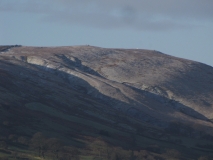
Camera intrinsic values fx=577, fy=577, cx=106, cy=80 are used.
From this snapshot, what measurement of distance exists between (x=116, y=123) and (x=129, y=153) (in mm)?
27177

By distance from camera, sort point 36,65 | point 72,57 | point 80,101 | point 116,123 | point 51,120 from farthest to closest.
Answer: point 72,57 → point 36,65 → point 80,101 → point 116,123 → point 51,120

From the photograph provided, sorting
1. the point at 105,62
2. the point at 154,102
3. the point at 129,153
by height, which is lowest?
the point at 129,153

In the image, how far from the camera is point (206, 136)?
318ft

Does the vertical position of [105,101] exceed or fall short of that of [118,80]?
it falls short

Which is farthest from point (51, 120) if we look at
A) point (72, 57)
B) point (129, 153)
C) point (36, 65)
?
point (72, 57)

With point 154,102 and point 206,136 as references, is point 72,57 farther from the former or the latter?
point 206,136

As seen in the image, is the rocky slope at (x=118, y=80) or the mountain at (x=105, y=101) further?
the rocky slope at (x=118, y=80)

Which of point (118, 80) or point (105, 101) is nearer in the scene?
point (105, 101)

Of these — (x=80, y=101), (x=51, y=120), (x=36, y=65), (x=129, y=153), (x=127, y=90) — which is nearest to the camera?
(x=129, y=153)

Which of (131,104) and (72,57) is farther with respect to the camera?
(72,57)

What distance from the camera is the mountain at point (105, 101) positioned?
76.1m

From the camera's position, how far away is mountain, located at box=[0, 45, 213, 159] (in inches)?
2995

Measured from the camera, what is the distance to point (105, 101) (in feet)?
344

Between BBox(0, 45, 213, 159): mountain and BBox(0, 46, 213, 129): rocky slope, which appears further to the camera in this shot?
BBox(0, 46, 213, 129): rocky slope
